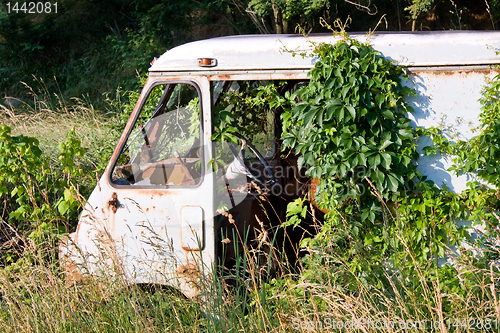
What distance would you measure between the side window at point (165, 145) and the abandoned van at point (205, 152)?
0.01 metres

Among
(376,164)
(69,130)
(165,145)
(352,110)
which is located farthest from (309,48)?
(69,130)

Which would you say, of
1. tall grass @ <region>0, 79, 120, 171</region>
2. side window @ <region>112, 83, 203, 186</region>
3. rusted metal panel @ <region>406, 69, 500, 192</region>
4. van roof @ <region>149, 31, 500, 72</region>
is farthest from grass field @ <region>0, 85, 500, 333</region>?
tall grass @ <region>0, 79, 120, 171</region>

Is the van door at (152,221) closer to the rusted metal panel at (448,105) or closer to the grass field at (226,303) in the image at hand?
the grass field at (226,303)

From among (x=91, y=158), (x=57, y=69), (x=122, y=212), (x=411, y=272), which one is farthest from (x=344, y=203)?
(x=57, y=69)

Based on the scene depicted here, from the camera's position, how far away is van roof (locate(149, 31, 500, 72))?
8.31 feet

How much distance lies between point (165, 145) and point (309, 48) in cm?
152

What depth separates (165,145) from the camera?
353 centimetres

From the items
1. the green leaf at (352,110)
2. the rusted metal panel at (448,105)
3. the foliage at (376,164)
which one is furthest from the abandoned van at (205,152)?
the green leaf at (352,110)

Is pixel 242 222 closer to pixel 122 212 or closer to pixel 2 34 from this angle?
pixel 122 212

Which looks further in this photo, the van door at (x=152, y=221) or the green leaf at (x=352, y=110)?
the van door at (x=152, y=221)

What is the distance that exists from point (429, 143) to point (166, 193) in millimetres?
1746

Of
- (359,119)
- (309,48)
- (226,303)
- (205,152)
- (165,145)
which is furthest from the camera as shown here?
(165,145)

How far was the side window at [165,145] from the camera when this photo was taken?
3.08 metres

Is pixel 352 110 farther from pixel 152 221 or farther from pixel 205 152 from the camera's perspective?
pixel 152 221
